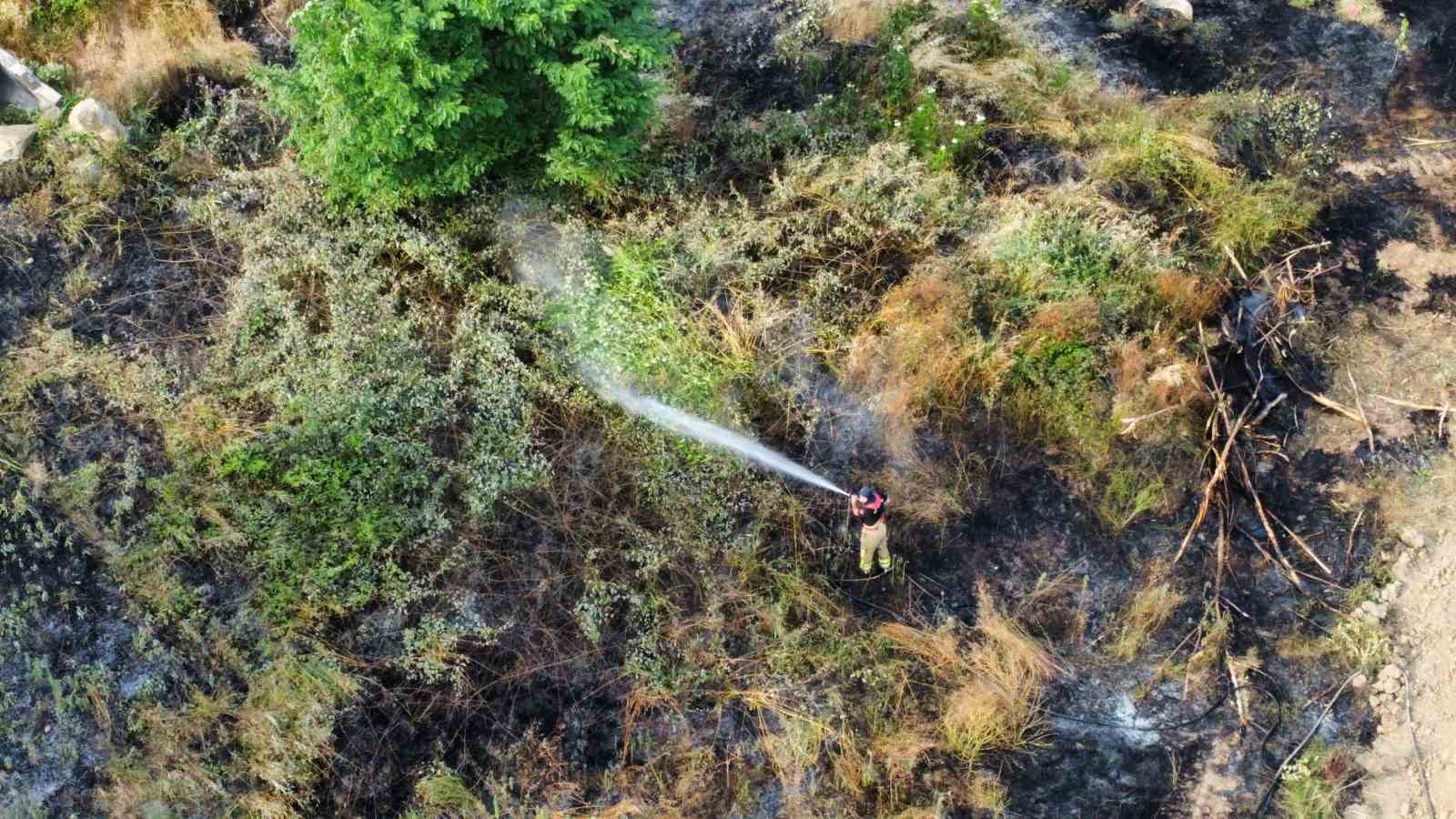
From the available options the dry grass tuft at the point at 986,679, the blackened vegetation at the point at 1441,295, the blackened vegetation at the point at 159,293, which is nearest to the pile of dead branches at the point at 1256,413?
the blackened vegetation at the point at 1441,295

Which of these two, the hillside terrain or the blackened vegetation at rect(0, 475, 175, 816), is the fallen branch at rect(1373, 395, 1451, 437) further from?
the blackened vegetation at rect(0, 475, 175, 816)

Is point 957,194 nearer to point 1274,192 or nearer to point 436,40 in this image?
point 1274,192

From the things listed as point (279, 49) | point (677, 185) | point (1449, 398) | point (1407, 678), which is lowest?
point (1407, 678)

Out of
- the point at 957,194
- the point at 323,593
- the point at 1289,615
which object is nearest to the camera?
the point at 323,593

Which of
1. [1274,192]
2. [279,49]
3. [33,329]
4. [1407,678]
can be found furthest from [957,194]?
[33,329]

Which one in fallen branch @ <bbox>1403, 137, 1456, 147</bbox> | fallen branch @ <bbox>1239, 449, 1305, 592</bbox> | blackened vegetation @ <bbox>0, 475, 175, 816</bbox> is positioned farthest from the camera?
fallen branch @ <bbox>1403, 137, 1456, 147</bbox>

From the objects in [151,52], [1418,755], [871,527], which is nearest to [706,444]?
[871,527]

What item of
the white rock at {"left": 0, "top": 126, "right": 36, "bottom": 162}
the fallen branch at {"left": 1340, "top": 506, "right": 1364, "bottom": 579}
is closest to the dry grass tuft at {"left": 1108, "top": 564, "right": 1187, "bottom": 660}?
the fallen branch at {"left": 1340, "top": 506, "right": 1364, "bottom": 579}
